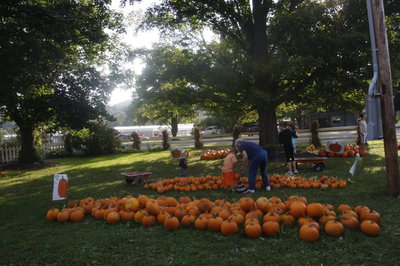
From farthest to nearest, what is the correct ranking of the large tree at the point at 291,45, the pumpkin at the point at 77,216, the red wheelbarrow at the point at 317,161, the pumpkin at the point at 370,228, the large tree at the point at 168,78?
1. the large tree at the point at 168,78
2. the large tree at the point at 291,45
3. the red wheelbarrow at the point at 317,161
4. the pumpkin at the point at 77,216
5. the pumpkin at the point at 370,228

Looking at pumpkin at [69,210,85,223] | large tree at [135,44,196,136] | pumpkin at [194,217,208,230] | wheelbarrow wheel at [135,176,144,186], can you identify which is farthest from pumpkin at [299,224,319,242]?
large tree at [135,44,196,136]

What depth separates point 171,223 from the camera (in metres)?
5.61

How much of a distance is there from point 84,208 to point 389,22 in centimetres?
1445

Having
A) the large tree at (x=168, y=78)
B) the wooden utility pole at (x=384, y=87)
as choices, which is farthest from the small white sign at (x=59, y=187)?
the large tree at (x=168, y=78)

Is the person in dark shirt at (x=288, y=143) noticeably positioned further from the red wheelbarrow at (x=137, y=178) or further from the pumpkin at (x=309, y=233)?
the pumpkin at (x=309, y=233)

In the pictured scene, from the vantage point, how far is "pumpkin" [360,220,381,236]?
15.7 ft

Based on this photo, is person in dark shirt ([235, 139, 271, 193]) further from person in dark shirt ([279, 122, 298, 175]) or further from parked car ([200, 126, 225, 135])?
parked car ([200, 126, 225, 135])

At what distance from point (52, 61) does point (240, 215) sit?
9751 millimetres

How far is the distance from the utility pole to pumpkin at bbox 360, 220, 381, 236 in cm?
262

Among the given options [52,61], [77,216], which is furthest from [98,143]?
[77,216]

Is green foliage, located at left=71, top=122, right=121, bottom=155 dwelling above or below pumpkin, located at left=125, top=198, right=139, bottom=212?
above

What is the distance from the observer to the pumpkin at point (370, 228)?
4.80 meters

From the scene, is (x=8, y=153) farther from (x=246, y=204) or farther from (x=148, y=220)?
(x=246, y=204)

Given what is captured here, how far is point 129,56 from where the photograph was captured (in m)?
19.2
